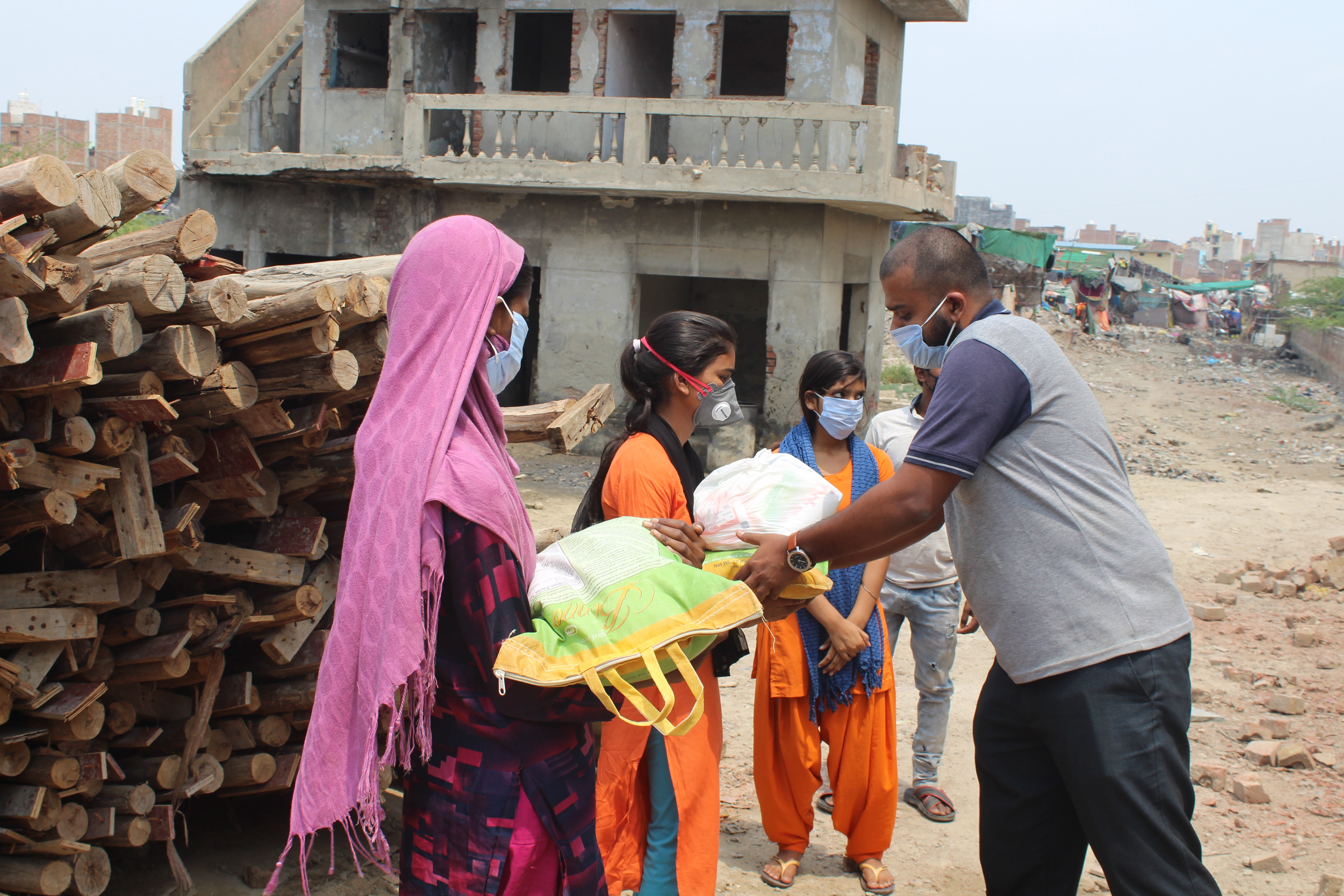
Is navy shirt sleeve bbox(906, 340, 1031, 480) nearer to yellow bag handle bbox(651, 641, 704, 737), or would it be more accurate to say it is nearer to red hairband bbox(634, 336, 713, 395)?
yellow bag handle bbox(651, 641, 704, 737)

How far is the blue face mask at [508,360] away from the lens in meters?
2.28

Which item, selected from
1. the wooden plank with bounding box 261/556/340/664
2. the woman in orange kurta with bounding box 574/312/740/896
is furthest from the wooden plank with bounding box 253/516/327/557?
the woman in orange kurta with bounding box 574/312/740/896

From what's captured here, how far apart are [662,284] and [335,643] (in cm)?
1460

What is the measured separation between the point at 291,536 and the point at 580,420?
4.50ft

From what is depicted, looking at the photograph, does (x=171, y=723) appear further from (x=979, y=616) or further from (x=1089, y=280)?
(x=1089, y=280)

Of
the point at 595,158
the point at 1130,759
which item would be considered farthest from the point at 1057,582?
the point at 595,158

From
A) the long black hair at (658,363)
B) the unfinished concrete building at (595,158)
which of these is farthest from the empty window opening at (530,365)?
the long black hair at (658,363)

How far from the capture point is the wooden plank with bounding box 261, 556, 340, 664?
357 cm

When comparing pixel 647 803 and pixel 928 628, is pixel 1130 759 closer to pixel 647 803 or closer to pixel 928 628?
pixel 647 803

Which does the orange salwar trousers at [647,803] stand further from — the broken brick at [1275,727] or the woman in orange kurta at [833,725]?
the broken brick at [1275,727]

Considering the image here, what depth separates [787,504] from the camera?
2523 millimetres

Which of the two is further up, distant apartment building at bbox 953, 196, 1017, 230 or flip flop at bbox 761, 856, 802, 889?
distant apartment building at bbox 953, 196, 1017, 230

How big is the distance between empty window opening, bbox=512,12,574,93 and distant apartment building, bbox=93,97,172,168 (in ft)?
66.0

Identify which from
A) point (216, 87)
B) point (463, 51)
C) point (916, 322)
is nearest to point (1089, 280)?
point (463, 51)
